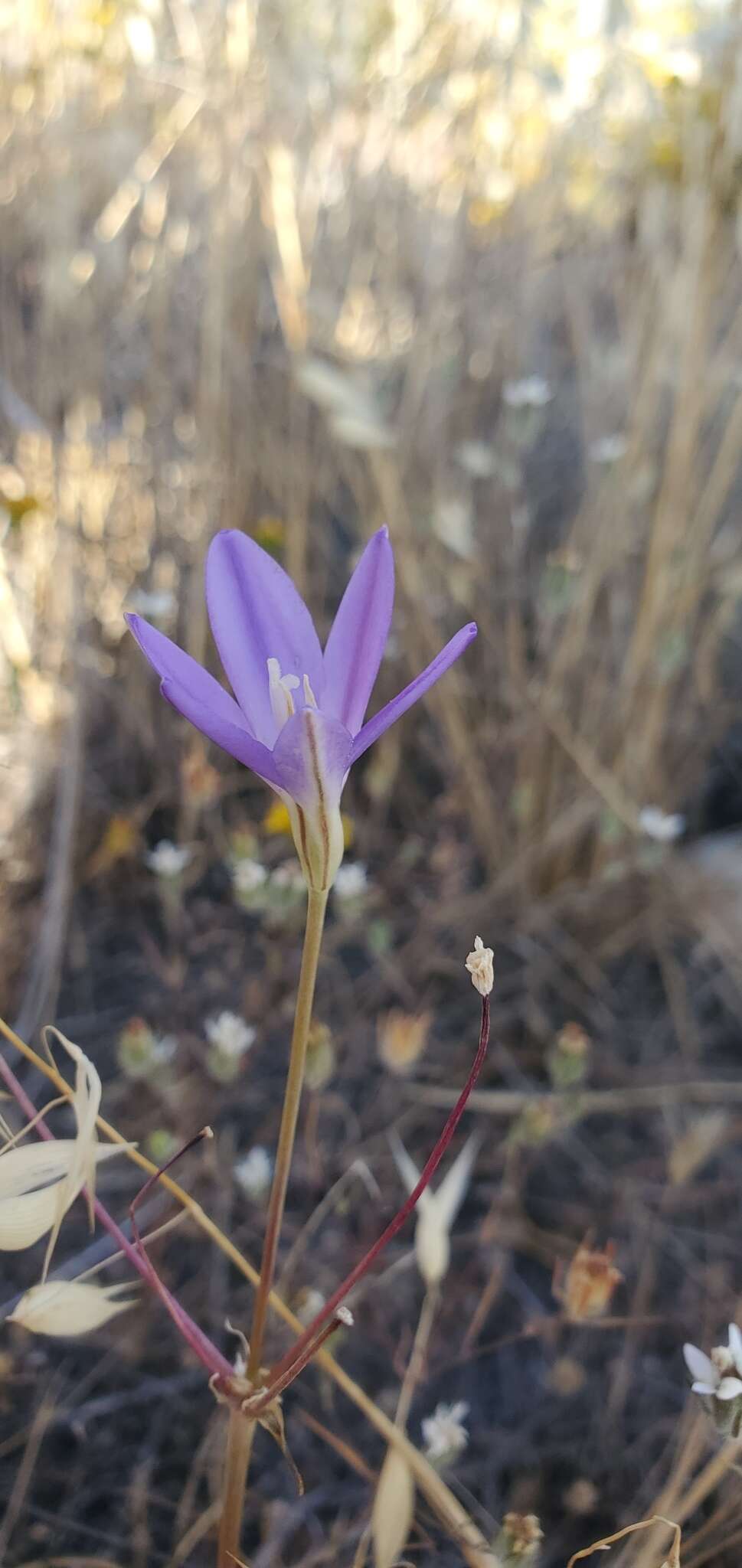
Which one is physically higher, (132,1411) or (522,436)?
(522,436)

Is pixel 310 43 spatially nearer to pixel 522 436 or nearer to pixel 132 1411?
pixel 522 436

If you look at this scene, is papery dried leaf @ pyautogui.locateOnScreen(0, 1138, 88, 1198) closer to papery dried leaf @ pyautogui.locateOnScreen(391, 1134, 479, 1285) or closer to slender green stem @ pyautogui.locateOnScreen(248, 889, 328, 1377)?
slender green stem @ pyautogui.locateOnScreen(248, 889, 328, 1377)

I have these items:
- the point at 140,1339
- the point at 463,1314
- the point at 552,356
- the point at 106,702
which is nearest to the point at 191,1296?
the point at 140,1339

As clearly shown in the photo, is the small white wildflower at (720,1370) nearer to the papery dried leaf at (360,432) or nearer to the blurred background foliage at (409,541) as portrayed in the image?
the blurred background foliage at (409,541)

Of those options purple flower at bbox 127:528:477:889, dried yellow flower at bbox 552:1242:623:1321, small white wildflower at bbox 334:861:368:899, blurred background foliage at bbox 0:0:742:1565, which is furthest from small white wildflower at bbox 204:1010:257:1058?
purple flower at bbox 127:528:477:889

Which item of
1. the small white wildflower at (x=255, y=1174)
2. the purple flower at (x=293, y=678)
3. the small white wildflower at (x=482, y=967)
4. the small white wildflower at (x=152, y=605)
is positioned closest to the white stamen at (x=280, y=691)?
the purple flower at (x=293, y=678)

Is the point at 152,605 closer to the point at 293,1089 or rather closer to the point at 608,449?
the point at 608,449
